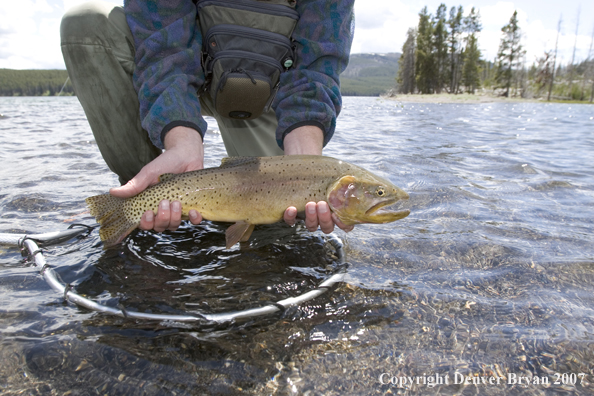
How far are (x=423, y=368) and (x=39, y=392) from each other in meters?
1.64

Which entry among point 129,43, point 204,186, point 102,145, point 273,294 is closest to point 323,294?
point 273,294

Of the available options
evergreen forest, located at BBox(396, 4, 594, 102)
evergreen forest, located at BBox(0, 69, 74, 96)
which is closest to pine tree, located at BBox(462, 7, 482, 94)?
evergreen forest, located at BBox(396, 4, 594, 102)

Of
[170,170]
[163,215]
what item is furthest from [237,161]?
[163,215]

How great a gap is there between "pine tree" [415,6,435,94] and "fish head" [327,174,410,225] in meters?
87.2

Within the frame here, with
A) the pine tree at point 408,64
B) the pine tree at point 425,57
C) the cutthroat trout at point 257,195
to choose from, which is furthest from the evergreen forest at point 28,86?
the cutthroat trout at point 257,195

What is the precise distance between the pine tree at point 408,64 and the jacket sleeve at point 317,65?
307ft

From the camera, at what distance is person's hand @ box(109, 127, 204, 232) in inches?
108

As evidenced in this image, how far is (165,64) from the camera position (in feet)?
10.4

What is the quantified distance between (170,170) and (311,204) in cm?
105

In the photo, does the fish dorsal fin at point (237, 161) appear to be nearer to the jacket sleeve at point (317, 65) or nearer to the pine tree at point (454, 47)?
the jacket sleeve at point (317, 65)

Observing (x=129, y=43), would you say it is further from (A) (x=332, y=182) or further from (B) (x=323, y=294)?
(B) (x=323, y=294)

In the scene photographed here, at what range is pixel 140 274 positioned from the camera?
2.60 meters

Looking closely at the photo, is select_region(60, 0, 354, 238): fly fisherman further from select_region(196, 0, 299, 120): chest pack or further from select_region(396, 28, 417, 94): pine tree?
select_region(396, 28, 417, 94): pine tree

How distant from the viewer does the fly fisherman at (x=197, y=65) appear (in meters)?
3.15
